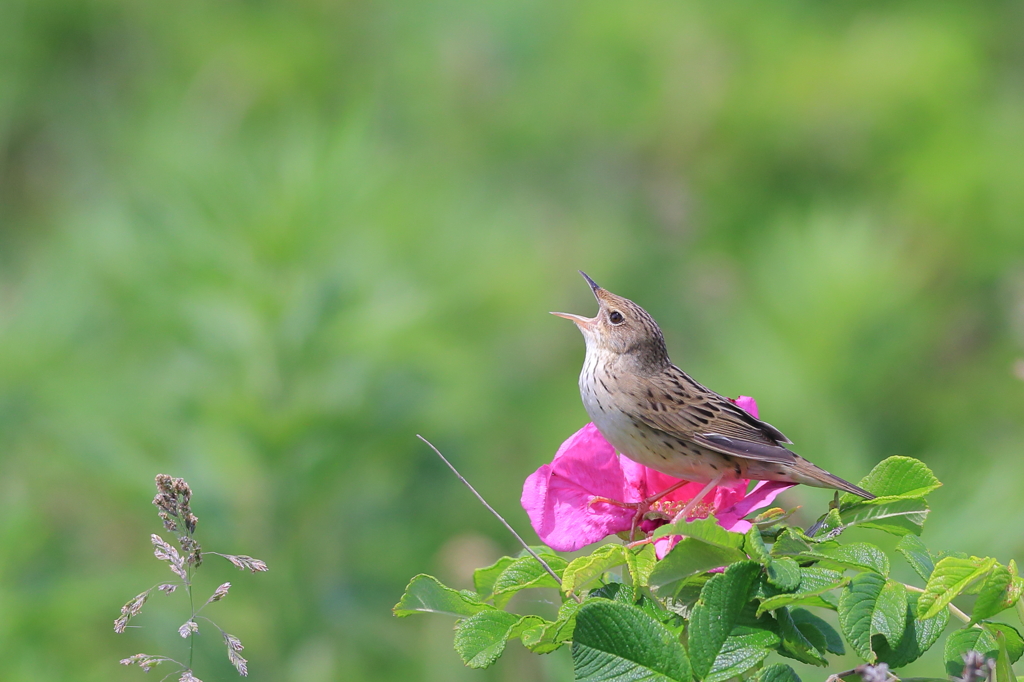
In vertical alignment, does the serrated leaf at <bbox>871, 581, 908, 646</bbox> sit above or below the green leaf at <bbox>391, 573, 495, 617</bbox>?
below

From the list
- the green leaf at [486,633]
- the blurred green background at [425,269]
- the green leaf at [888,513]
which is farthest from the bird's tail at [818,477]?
the blurred green background at [425,269]

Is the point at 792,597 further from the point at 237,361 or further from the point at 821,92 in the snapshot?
the point at 821,92

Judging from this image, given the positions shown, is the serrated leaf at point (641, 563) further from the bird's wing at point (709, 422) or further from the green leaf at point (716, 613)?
the bird's wing at point (709, 422)

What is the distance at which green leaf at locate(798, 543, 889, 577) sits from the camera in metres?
1.57

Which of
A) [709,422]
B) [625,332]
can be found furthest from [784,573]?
[625,332]

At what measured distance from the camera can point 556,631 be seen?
1.65 metres

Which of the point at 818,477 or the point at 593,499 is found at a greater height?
the point at 593,499

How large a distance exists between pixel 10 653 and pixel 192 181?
1.97 metres

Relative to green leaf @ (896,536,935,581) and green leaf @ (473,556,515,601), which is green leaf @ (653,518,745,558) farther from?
green leaf @ (473,556,515,601)

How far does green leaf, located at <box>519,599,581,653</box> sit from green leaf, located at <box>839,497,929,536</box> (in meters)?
0.48

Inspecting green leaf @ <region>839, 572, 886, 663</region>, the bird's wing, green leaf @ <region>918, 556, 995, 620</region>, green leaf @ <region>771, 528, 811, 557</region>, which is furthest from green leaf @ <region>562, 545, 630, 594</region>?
the bird's wing

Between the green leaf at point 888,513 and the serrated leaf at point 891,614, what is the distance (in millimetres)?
178

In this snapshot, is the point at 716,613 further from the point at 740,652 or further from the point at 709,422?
the point at 709,422

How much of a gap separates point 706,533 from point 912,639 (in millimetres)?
342
